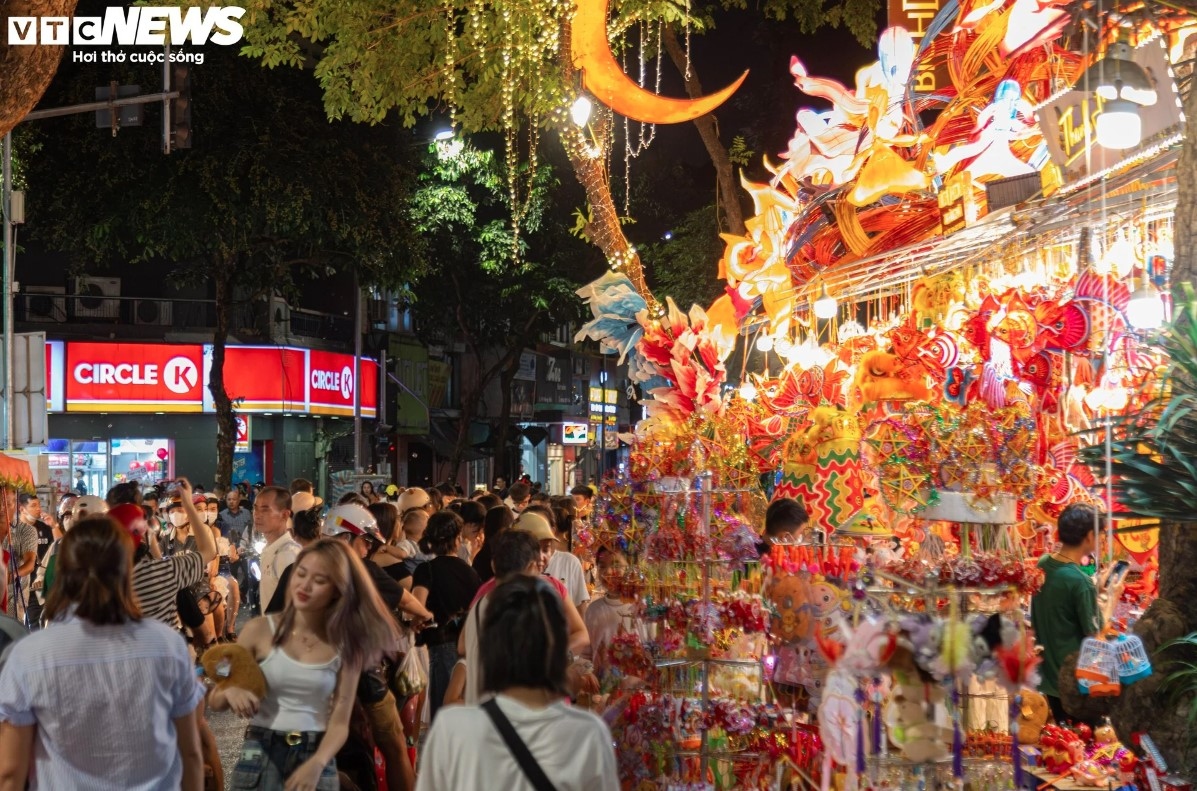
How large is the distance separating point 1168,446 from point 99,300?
94.1 feet

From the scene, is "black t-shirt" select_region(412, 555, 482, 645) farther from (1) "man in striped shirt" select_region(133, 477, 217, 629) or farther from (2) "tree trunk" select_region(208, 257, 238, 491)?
(2) "tree trunk" select_region(208, 257, 238, 491)

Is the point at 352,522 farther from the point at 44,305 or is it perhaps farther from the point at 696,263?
the point at 44,305

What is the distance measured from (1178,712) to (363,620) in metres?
3.26

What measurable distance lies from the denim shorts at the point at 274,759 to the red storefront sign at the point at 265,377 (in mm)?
26473

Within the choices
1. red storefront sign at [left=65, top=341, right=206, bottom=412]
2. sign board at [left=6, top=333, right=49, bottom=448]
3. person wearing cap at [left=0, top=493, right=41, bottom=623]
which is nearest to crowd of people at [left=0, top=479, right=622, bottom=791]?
person wearing cap at [left=0, top=493, right=41, bottom=623]

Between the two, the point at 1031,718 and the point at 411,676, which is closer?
the point at 1031,718

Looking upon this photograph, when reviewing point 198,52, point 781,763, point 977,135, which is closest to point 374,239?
point 198,52

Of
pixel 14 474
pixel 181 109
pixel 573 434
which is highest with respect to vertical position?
pixel 181 109

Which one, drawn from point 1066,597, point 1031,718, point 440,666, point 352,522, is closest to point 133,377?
point 352,522

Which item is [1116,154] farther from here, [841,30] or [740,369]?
[841,30]

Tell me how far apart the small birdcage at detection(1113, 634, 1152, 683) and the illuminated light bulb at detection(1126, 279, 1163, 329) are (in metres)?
2.89

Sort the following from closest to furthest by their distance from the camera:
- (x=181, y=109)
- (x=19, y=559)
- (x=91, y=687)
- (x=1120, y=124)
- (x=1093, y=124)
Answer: (x=91, y=687)
(x=1120, y=124)
(x=1093, y=124)
(x=19, y=559)
(x=181, y=109)

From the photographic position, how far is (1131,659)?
17.6ft

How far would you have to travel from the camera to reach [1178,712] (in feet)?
17.8
